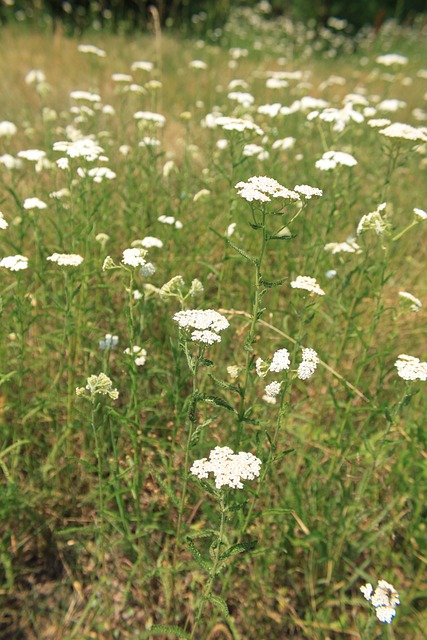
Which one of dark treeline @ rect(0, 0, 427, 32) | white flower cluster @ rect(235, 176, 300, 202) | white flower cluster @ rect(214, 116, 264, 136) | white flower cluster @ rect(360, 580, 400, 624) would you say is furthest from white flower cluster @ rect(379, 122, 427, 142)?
dark treeline @ rect(0, 0, 427, 32)

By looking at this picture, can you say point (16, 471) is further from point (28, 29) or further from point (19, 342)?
point (28, 29)

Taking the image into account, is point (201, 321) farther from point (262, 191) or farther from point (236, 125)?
point (236, 125)

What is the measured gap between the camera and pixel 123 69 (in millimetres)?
6859

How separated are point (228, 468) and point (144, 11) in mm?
11466

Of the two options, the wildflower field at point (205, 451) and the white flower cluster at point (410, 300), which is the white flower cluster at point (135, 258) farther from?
the white flower cluster at point (410, 300)

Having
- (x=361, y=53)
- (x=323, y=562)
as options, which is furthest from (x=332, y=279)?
(x=361, y=53)

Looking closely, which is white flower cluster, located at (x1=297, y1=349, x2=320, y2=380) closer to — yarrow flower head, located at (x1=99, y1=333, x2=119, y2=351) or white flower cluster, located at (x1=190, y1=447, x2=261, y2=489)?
white flower cluster, located at (x1=190, y1=447, x2=261, y2=489)

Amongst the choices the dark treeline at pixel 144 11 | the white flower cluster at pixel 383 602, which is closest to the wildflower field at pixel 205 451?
the white flower cluster at pixel 383 602

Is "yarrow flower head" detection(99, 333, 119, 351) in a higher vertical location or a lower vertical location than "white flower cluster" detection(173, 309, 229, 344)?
lower

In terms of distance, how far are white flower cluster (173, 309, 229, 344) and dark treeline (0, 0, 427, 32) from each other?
7.12 m

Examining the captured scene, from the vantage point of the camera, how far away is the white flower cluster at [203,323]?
4.50ft

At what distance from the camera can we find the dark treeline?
939 cm

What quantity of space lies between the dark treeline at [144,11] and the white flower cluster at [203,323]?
712cm

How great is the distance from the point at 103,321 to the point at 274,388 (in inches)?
59.0
